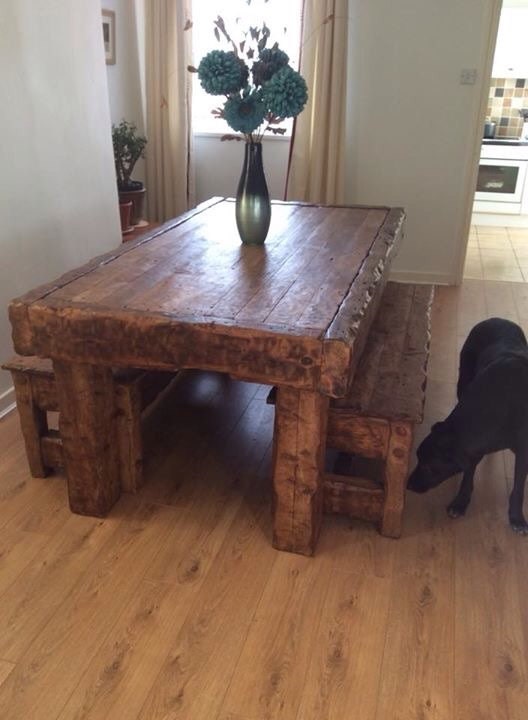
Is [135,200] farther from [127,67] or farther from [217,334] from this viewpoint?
[217,334]

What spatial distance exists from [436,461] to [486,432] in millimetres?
181

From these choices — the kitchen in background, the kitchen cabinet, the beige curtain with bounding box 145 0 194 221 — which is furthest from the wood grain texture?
the kitchen cabinet

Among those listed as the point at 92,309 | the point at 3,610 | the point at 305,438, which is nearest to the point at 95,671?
the point at 3,610

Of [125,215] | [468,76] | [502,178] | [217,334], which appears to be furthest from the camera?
[502,178]

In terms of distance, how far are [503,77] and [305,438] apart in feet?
19.5

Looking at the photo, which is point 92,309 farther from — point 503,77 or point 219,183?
point 503,77

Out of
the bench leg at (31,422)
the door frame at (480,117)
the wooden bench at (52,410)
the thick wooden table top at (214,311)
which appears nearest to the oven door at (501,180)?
the door frame at (480,117)

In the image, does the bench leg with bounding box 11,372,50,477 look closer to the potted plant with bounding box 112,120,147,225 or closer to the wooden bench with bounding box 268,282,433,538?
the wooden bench with bounding box 268,282,433,538

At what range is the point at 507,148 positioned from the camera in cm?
589

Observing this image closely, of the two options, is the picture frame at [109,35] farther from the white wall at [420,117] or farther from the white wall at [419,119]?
the white wall at [420,117]

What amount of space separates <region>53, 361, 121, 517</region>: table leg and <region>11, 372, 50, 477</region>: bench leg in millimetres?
197

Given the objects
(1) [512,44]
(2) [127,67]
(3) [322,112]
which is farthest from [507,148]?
(2) [127,67]

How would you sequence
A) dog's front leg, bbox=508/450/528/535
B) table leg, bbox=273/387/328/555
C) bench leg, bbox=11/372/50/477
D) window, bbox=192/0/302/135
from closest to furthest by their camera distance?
table leg, bbox=273/387/328/555 < dog's front leg, bbox=508/450/528/535 < bench leg, bbox=11/372/50/477 < window, bbox=192/0/302/135

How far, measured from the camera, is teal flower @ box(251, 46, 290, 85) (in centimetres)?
197
